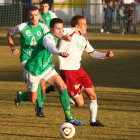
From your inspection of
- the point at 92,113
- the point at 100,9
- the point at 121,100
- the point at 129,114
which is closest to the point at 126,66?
the point at 121,100

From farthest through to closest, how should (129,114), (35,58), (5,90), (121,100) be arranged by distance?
(5,90), (121,100), (129,114), (35,58)

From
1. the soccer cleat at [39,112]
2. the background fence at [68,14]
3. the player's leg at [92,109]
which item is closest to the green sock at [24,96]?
the soccer cleat at [39,112]

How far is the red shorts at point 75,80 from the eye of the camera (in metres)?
6.99

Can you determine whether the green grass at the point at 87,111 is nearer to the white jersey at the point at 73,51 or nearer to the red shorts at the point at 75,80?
the red shorts at the point at 75,80

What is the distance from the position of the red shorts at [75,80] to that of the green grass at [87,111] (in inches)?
23.5

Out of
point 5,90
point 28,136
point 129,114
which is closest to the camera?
point 28,136

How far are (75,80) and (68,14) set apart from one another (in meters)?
25.9

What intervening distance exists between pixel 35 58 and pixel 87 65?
8085 millimetres

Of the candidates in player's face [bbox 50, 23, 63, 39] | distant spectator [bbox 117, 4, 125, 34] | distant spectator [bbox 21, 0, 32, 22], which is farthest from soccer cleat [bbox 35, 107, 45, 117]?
distant spectator [bbox 21, 0, 32, 22]

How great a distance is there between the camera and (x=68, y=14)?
3250cm

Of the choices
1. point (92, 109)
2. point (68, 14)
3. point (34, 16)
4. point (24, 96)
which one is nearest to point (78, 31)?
point (34, 16)

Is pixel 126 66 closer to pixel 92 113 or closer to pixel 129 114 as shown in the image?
pixel 129 114

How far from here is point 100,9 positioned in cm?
3106

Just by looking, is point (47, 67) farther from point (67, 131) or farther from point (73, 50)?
point (67, 131)
